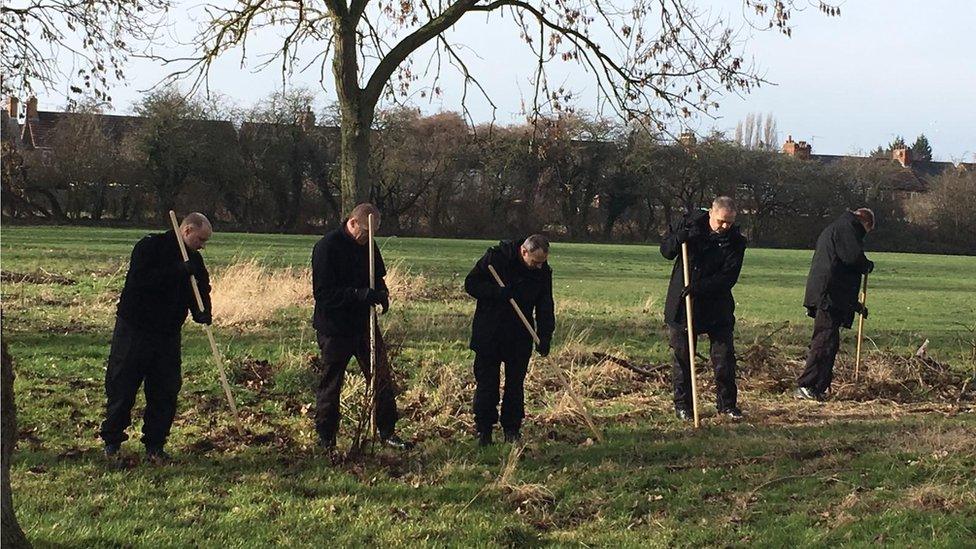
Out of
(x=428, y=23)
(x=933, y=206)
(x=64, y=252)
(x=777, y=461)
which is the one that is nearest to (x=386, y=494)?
(x=777, y=461)

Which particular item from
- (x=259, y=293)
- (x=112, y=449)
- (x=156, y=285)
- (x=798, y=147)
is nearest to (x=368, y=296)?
(x=156, y=285)

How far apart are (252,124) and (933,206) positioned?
4133cm

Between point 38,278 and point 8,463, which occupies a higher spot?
point 8,463

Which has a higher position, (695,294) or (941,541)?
(695,294)

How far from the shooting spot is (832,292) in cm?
936

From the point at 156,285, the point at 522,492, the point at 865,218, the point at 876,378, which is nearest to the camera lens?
the point at 522,492

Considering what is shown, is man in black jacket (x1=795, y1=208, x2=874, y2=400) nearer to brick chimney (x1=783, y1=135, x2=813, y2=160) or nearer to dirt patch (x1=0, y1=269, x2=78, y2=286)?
dirt patch (x1=0, y1=269, x2=78, y2=286)

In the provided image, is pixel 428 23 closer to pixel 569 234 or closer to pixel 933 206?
pixel 569 234

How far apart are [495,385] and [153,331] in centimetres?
254

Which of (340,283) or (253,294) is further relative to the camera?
(253,294)

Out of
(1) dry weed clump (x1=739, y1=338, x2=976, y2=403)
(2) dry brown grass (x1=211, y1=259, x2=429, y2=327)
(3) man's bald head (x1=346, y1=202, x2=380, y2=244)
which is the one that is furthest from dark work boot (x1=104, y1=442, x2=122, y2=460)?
(1) dry weed clump (x1=739, y1=338, x2=976, y2=403)

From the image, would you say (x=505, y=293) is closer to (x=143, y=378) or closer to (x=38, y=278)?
(x=143, y=378)

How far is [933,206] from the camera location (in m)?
57.2

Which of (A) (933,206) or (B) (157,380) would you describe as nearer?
(B) (157,380)
